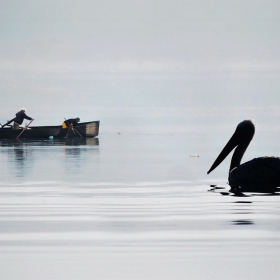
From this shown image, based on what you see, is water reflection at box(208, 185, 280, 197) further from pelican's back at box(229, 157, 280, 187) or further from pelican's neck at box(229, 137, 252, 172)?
pelican's neck at box(229, 137, 252, 172)

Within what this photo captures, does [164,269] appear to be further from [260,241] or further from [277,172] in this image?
[277,172]

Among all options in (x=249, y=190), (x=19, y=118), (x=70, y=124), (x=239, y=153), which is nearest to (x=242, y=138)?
(x=239, y=153)

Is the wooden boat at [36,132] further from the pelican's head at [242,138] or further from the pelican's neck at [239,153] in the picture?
the pelican's neck at [239,153]

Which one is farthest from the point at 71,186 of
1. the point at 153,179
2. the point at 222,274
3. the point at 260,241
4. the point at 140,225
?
the point at 222,274

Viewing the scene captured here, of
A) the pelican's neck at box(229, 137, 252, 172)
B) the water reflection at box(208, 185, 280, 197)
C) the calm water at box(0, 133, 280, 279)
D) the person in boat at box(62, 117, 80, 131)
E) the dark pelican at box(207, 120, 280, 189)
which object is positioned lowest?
the calm water at box(0, 133, 280, 279)

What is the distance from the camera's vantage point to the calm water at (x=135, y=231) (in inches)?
251

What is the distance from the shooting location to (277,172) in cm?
1338

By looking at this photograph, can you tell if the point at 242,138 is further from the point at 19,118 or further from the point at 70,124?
the point at 70,124

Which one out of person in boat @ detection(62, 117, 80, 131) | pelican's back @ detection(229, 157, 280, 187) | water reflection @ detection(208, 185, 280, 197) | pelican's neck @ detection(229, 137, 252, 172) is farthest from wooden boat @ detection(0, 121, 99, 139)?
water reflection @ detection(208, 185, 280, 197)

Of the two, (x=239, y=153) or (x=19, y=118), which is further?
(x=19, y=118)

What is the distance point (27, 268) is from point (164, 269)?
1.12 m

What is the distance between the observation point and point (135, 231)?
8156mm

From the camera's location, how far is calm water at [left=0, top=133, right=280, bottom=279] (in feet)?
20.9

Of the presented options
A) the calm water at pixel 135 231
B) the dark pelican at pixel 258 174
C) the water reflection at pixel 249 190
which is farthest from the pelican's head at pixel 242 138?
the water reflection at pixel 249 190
